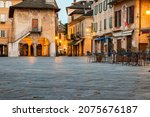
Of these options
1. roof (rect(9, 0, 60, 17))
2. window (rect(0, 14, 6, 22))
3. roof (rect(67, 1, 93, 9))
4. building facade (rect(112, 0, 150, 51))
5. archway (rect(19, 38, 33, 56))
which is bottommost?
archway (rect(19, 38, 33, 56))

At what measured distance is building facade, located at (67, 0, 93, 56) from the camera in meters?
76.4

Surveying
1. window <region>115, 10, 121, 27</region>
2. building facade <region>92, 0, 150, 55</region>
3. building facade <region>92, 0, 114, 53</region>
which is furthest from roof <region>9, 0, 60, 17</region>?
window <region>115, 10, 121, 27</region>

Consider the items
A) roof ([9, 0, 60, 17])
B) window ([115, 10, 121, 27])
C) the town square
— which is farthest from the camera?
roof ([9, 0, 60, 17])

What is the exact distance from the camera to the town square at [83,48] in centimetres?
1070

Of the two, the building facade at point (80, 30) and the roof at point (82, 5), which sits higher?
the roof at point (82, 5)

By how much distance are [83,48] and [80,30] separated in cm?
447

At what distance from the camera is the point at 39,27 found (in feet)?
224

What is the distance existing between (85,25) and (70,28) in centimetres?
1743

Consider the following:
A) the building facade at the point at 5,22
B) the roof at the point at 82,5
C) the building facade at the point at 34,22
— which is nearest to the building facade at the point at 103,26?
the building facade at the point at 34,22

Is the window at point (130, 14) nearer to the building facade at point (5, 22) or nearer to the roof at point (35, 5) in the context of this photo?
the roof at point (35, 5)

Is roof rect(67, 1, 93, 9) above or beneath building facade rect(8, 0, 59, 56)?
above

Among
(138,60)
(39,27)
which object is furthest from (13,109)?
(39,27)

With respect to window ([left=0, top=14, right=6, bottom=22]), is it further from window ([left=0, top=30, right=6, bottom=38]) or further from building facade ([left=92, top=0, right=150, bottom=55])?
building facade ([left=92, top=0, right=150, bottom=55])

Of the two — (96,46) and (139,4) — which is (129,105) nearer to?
(139,4)
